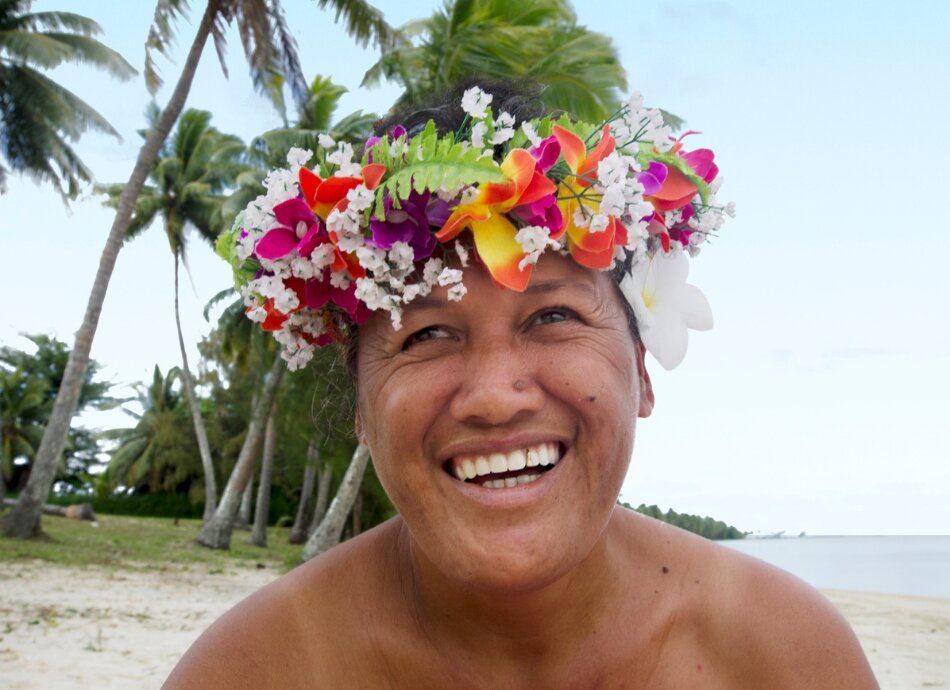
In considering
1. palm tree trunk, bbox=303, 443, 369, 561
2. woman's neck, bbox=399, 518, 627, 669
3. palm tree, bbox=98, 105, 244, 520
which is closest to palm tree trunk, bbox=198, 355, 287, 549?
palm tree, bbox=98, 105, 244, 520

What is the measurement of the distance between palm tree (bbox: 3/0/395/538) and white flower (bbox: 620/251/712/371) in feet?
50.5

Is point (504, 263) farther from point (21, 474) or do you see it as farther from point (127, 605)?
point (21, 474)

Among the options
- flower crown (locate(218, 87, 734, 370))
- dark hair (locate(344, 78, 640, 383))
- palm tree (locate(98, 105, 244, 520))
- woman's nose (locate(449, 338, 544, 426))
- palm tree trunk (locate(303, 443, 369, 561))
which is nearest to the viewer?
woman's nose (locate(449, 338, 544, 426))

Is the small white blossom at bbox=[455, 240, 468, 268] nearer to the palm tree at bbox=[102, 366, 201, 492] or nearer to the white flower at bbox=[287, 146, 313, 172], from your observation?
the white flower at bbox=[287, 146, 313, 172]

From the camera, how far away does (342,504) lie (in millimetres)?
16281

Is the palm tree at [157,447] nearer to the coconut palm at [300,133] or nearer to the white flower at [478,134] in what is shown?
the coconut palm at [300,133]

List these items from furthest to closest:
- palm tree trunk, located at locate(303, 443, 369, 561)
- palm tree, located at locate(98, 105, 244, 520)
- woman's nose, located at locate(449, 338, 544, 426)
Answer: palm tree, located at locate(98, 105, 244, 520) < palm tree trunk, located at locate(303, 443, 369, 561) < woman's nose, located at locate(449, 338, 544, 426)

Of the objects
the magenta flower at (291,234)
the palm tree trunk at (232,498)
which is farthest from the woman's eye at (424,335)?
the palm tree trunk at (232,498)

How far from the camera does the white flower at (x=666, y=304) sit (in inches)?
87.6

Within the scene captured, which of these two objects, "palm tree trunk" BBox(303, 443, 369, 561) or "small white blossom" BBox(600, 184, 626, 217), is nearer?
"small white blossom" BBox(600, 184, 626, 217)

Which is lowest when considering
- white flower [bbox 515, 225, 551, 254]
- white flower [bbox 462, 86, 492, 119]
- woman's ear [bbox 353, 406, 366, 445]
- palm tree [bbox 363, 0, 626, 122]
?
woman's ear [bbox 353, 406, 366, 445]

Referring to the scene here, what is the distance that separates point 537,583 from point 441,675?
546 millimetres

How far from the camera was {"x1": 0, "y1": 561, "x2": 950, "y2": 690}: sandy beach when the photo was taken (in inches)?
257

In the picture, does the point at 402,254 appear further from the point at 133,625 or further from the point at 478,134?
the point at 133,625
